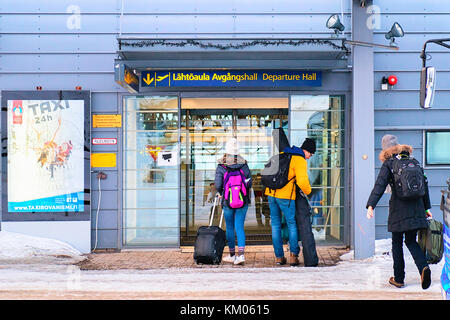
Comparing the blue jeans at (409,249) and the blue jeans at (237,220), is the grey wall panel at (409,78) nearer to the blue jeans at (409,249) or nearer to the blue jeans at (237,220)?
Result: the blue jeans at (237,220)

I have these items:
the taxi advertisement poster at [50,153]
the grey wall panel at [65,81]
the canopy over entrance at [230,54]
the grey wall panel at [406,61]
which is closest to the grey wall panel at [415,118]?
the grey wall panel at [406,61]

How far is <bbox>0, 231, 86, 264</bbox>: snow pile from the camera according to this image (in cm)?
782

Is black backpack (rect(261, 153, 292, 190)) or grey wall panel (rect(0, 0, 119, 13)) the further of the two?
grey wall panel (rect(0, 0, 119, 13))

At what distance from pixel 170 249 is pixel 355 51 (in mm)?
4388

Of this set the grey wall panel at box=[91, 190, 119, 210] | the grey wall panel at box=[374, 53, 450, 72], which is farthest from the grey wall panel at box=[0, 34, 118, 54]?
the grey wall panel at box=[374, 53, 450, 72]

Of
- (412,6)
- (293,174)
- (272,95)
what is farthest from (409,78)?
(293,174)

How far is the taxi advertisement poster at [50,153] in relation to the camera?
8.45 meters

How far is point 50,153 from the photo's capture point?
8477 mm

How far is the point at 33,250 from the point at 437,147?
22.6ft

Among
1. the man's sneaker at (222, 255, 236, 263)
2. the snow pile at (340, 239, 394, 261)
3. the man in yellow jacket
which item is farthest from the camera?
the snow pile at (340, 239, 394, 261)

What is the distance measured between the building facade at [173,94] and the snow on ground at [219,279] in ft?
4.83

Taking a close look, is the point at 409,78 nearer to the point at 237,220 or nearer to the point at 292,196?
the point at 292,196

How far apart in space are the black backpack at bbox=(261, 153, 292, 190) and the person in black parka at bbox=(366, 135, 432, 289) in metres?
1.55

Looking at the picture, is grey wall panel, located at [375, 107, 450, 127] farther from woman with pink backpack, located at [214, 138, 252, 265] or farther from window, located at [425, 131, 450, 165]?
woman with pink backpack, located at [214, 138, 252, 265]
